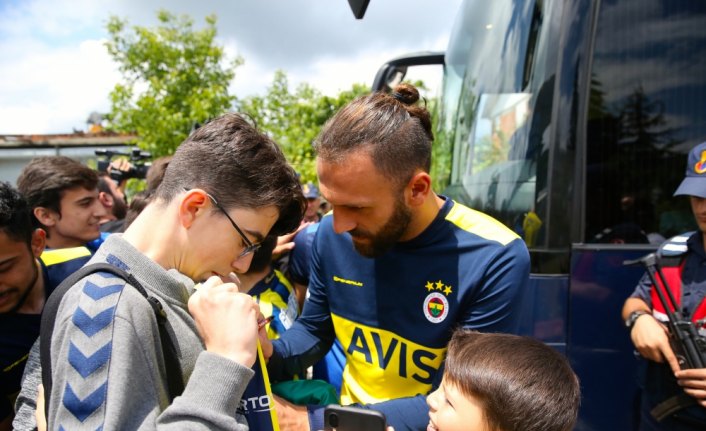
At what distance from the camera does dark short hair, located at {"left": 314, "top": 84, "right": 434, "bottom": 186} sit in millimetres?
1761

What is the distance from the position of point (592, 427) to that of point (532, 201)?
1.07 metres

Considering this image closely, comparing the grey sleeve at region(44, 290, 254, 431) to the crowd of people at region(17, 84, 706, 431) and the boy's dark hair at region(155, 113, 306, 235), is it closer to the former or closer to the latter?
the crowd of people at region(17, 84, 706, 431)

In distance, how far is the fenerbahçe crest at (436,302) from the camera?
68.7 inches

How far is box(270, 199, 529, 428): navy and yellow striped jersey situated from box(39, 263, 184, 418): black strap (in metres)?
0.71

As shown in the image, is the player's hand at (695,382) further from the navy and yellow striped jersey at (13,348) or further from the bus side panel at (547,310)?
the navy and yellow striped jersey at (13,348)

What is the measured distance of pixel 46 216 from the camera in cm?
310

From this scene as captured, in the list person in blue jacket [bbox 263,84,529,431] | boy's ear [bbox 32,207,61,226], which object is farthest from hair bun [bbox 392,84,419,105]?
boy's ear [bbox 32,207,61,226]

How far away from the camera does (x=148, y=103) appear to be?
1118cm

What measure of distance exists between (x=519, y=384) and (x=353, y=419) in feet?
1.41

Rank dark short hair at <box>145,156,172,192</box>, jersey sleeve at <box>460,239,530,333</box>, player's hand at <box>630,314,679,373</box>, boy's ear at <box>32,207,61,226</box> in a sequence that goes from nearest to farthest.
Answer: jersey sleeve at <box>460,239,530,333</box>
player's hand at <box>630,314,679,373</box>
dark short hair at <box>145,156,172,192</box>
boy's ear at <box>32,207,61,226</box>

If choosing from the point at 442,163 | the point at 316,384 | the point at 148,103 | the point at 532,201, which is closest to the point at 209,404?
the point at 316,384

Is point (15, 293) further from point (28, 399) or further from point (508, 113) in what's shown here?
point (508, 113)

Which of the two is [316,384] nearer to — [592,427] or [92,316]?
[92,316]

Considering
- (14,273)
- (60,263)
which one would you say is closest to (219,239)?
(14,273)
